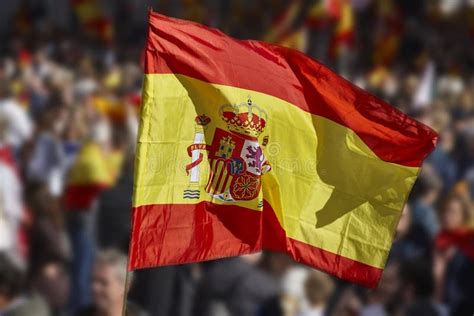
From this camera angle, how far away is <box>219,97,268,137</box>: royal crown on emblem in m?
5.57

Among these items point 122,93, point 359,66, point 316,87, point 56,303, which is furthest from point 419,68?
point 316,87

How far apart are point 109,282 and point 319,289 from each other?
1971mm

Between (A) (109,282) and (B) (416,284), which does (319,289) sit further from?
(A) (109,282)

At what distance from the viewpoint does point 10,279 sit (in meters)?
7.16

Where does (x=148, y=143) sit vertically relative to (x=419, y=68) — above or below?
above

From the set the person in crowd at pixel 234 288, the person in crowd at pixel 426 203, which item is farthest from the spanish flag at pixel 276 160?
the person in crowd at pixel 426 203

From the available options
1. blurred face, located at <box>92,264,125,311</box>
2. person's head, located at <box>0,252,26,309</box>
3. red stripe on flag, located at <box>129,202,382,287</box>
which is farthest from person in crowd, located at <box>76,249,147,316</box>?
red stripe on flag, located at <box>129,202,382,287</box>

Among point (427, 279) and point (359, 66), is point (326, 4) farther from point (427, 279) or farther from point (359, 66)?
point (427, 279)

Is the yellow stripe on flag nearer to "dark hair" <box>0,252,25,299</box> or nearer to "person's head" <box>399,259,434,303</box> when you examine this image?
"dark hair" <box>0,252,25,299</box>

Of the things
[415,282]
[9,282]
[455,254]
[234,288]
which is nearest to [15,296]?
[9,282]

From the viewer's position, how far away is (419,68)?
78.1 ft

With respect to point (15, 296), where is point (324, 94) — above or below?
above

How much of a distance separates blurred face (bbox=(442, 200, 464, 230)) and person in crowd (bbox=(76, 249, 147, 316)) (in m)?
3.31

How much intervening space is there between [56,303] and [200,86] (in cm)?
334
